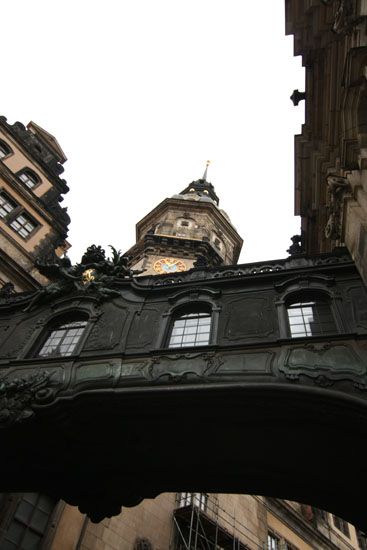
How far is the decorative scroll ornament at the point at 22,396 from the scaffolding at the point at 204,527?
8.33 m

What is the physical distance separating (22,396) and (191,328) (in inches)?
167

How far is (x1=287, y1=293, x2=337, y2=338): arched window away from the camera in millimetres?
10562

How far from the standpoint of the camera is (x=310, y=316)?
1102 centimetres

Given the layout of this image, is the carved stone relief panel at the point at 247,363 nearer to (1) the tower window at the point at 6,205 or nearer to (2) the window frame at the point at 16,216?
(2) the window frame at the point at 16,216

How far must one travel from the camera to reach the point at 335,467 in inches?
394

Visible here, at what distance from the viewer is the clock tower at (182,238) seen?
35.4 metres

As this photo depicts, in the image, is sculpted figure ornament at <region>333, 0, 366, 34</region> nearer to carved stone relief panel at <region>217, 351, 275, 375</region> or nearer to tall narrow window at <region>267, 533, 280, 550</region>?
carved stone relief panel at <region>217, 351, 275, 375</region>

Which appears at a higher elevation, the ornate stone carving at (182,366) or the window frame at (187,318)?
the window frame at (187,318)

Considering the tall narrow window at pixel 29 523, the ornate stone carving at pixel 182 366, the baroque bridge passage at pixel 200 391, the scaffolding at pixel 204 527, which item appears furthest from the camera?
the scaffolding at pixel 204 527

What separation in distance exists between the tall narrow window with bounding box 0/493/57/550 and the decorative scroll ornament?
431 centimetres

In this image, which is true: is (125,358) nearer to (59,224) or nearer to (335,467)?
(335,467)

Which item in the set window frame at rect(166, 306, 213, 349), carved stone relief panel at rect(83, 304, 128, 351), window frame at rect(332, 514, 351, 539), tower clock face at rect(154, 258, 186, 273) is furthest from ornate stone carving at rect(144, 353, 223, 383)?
tower clock face at rect(154, 258, 186, 273)

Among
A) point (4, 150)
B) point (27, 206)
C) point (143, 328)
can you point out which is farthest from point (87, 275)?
point (4, 150)

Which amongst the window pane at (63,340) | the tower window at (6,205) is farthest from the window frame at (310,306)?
the tower window at (6,205)
